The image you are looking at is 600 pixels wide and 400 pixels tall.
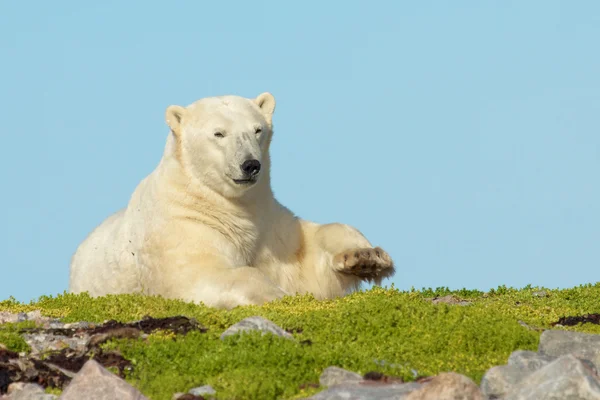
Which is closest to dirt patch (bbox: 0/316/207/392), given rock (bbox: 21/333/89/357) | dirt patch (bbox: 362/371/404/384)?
rock (bbox: 21/333/89/357)

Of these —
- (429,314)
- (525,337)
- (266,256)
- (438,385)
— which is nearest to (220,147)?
(266,256)

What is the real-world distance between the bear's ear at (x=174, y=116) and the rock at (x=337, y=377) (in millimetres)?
6219

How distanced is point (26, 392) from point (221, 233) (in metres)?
5.62

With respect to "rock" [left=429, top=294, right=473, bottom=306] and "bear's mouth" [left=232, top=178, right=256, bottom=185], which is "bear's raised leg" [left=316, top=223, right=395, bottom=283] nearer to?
"rock" [left=429, top=294, right=473, bottom=306]

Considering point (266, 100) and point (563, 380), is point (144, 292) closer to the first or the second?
point (266, 100)

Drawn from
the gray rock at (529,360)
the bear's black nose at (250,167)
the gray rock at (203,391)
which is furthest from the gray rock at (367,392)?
the bear's black nose at (250,167)

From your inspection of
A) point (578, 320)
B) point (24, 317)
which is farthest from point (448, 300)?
point (24, 317)

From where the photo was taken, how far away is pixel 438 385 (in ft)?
A: 20.8

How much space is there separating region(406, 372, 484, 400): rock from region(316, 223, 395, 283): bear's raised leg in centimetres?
631

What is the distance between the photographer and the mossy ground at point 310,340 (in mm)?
7766

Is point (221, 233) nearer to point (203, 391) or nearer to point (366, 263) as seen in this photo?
point (366, 263)

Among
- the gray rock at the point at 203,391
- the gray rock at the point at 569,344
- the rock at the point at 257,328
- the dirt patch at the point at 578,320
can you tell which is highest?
the dirt patch at the point at 578,320

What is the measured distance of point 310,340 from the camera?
912 centimetres

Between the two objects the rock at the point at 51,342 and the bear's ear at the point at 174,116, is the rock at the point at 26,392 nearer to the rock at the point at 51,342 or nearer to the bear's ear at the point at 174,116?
the rock at the point at 51,342
